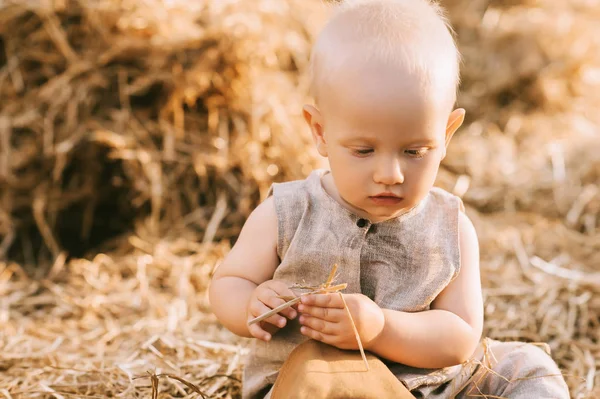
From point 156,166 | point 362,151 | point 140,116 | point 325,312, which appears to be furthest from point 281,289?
point 140,116

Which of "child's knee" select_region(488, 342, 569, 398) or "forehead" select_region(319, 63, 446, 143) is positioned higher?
"forehead" select_region(319, 63, 446, 143)

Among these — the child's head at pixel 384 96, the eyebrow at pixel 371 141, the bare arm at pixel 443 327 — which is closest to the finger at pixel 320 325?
the bare arm at pixel 443 327

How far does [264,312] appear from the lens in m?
1.65

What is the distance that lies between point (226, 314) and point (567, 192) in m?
2.70

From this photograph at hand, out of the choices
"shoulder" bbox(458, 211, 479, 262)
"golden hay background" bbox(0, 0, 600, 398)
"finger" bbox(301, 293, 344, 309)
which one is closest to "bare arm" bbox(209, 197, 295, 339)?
"finger" bbox(301, 293, 344, 309)

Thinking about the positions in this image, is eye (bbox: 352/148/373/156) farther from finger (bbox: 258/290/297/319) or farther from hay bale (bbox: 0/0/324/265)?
hay bale (bbox: 0/0/324/265)

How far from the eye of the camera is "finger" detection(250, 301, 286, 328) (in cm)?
165

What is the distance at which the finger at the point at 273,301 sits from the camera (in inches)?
64.9

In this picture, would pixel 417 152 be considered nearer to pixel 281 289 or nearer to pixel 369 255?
pixel 369 255

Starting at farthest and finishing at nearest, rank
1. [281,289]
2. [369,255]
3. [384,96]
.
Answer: [369,255] → [281,289] → [384,96]

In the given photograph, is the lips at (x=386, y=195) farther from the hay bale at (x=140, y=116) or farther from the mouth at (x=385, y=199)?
the hay bale at (x=140, y=116)

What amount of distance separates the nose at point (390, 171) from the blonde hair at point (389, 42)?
6.8 inches

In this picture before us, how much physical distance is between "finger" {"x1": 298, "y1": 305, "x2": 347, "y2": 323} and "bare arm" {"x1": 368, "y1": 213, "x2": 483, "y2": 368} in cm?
13

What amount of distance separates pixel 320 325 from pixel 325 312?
31mm
